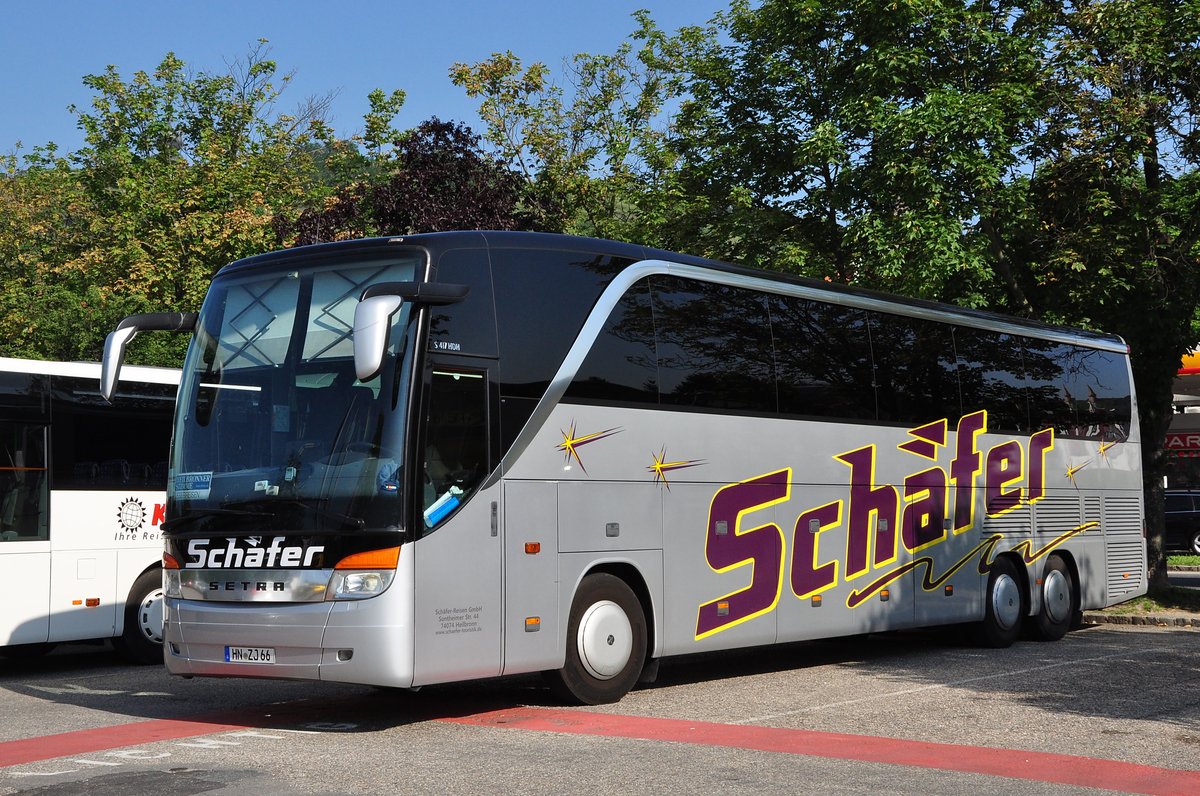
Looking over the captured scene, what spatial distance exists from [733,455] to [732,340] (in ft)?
3.52

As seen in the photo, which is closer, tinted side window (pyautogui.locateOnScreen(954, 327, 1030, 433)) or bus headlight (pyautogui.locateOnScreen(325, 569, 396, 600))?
bus headlight (pyautogui.locateOnScreen(325, 569, 396, 600))

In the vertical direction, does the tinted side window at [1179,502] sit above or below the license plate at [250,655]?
above

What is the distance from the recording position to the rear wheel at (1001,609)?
1659 centimetres

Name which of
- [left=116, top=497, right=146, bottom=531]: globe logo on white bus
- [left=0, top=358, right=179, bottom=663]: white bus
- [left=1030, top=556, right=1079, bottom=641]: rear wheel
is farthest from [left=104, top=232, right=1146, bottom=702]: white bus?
[left=116, top=497, right=146, bottom=531]: globe logo on white bus

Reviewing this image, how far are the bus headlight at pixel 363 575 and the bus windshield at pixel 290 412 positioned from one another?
0.20m

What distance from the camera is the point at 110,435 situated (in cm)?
1509

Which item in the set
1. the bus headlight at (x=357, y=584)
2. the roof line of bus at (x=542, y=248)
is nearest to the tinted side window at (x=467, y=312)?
the roof line of bus at (x=542, y=248)

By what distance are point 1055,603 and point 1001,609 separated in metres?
1.31

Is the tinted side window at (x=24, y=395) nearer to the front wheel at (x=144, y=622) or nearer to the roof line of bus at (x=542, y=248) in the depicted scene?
the front wheel at (x=144, y=622)

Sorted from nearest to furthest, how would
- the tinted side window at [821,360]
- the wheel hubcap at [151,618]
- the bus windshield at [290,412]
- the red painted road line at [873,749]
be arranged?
the red painted road line at [873,749] → the bus windshield at [290,412] → the tinted side window at [821,360] → the wheel hubcap at [151,618]

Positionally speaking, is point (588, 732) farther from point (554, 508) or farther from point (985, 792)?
point (985, 792)

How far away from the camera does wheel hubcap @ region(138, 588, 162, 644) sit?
15.2 meters

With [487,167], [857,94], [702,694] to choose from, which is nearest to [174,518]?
[702,694]

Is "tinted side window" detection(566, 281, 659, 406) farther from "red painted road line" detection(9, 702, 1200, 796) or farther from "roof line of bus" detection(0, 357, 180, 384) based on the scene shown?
"roof line of bus" detection(0, 357, 180, 384)
